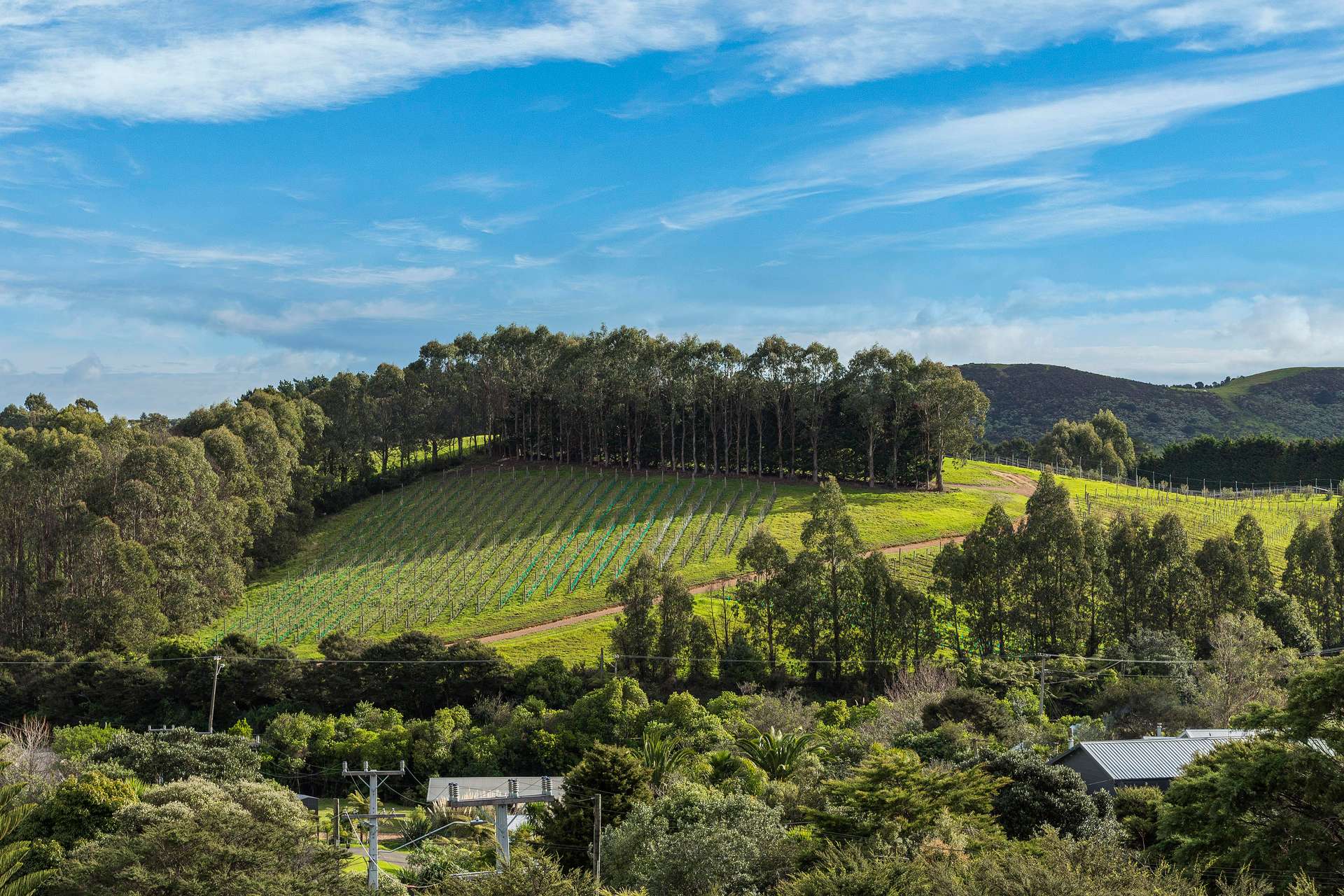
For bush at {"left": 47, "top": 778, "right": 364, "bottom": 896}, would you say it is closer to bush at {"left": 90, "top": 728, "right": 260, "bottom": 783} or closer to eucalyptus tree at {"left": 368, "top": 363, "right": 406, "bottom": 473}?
bush at {"left": 90, "top": 728, "right": 260, "bottom": 783}

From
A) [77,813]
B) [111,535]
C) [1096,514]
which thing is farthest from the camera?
[111,535]

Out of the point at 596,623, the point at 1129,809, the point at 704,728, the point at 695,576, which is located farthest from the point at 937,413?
the point at 1129,809

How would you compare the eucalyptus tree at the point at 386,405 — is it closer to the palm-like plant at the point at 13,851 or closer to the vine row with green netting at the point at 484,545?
the vine row with green netting at the point at 484,545

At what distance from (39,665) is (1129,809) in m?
46.9

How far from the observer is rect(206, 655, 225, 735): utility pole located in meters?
47.5

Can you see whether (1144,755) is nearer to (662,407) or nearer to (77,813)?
(77,813)

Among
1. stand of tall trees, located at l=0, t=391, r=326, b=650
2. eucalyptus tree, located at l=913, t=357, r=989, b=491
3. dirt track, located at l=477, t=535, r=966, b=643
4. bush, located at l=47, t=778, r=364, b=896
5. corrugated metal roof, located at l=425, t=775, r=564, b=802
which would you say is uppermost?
eucalyptus tree, located at l=913, t=357, r=989, b=491

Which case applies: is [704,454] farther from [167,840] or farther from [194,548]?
[167,840]

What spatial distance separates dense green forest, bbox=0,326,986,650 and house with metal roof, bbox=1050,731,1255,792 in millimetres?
45644

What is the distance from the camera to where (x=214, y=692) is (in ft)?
156

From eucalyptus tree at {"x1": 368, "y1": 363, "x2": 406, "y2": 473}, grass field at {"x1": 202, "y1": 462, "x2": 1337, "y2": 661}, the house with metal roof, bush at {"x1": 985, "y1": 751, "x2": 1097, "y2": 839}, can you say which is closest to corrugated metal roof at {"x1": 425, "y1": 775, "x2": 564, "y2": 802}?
grass field at {"x1": 202, "y1": 462, "x2": 1337, "y2": 661}

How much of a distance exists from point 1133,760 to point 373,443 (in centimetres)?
7261

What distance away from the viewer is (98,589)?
2495 inches

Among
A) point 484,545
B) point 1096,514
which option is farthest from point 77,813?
point 1096,514
